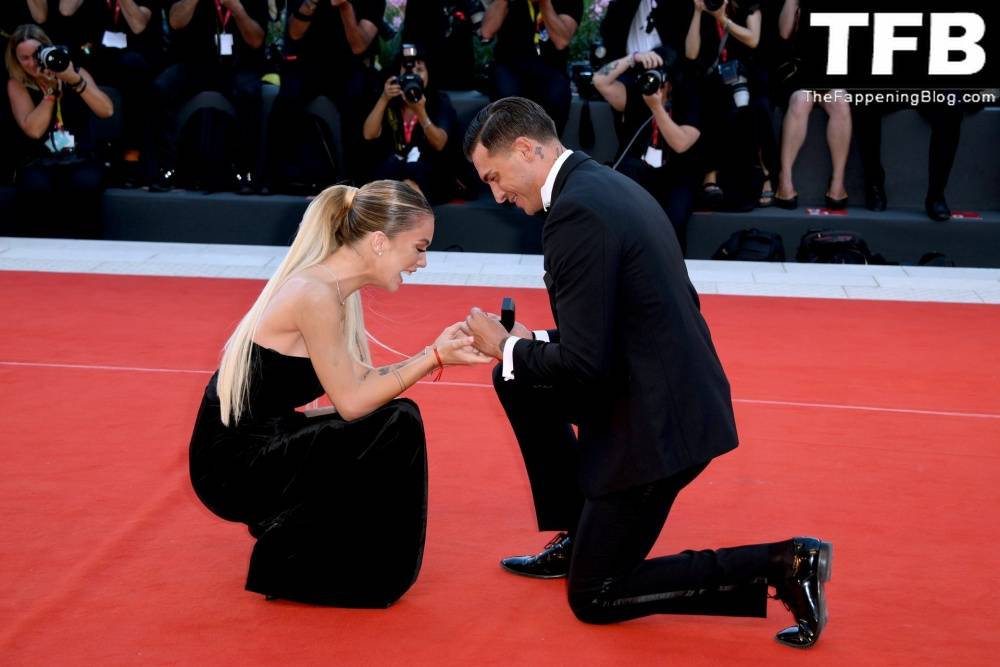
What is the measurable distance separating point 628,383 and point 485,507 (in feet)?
3.57

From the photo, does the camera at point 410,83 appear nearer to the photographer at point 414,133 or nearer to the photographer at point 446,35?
the photographer at point 414,133

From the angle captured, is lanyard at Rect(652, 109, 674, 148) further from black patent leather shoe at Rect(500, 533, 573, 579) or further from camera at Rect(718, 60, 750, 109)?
black patent leather shoe at Rect(500, 533, 573, 579)

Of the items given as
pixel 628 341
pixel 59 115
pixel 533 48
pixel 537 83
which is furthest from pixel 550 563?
pixel 59 115

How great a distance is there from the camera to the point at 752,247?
7.60 metres

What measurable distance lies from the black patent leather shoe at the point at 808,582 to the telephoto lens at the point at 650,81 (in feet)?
15.3

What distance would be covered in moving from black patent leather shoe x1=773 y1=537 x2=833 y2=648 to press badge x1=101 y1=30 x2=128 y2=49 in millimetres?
6988

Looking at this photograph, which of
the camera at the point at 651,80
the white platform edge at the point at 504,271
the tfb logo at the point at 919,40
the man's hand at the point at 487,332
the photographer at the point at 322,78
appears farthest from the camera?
the tfb logo at the point at 919,40

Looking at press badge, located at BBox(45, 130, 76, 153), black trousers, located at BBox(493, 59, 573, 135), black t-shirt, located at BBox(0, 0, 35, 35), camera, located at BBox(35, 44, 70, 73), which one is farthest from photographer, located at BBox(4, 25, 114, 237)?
black trousers, located at BBox(493, 59, 573, 135)

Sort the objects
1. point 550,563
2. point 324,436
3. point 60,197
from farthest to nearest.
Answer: point 60,197, point 550,563, point 324,436

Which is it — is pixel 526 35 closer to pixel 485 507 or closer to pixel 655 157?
pixel 655 157

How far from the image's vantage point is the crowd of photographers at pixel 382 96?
7.76 m

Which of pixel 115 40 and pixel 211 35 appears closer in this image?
pixel 211 35

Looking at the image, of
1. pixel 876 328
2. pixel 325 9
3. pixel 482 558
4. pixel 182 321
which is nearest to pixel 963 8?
pixel 876 328

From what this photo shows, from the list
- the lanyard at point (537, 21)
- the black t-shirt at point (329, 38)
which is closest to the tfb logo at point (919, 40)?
the lanyard at point (537, 21)
